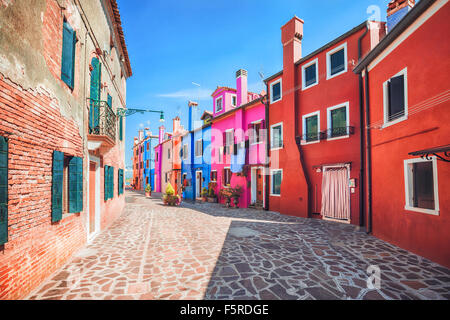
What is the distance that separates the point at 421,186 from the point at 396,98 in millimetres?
2833

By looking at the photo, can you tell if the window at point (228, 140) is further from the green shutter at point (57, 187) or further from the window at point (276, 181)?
the green shutter at point (57, 187)

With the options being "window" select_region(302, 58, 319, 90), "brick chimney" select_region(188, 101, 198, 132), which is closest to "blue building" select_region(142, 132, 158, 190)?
"brick chimney" select_region(188, 101, 198, 132)

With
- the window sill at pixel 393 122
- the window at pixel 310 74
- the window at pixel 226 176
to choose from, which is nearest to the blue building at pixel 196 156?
the window at pixel 226 176

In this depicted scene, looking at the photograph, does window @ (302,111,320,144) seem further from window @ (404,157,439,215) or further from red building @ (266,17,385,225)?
window @ (404,157,439,215)

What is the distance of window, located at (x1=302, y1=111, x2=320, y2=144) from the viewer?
11.9m

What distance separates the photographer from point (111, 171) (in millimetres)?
10133

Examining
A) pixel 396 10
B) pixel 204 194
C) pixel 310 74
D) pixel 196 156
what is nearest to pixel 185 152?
pixel 196 156

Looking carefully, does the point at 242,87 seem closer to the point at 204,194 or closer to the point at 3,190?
the point at 204,194

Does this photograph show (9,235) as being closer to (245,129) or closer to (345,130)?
(345,130)

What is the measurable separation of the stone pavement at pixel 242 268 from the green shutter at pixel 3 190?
1.45 metres

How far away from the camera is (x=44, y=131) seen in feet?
14.4

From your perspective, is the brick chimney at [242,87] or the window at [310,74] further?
the brick chimney at [242,87]

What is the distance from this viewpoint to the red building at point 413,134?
542 centimetres
